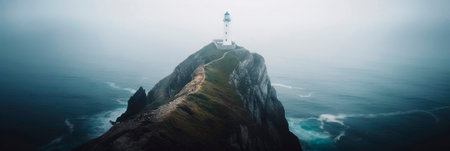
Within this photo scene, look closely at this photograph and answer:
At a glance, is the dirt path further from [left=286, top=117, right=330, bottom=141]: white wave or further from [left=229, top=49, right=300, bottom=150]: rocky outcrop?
[left=286, top=117, right=330, bottom=141]: white wave

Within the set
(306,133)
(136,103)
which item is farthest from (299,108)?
(136,103)

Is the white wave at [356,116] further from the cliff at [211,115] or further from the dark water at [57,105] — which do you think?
the dark water at [57,105]

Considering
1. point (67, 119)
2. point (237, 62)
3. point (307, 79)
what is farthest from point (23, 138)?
point (307, 79)

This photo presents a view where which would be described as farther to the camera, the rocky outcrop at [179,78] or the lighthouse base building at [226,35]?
the lighthouse base building at [226,35]

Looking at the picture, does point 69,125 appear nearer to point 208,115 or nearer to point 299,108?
point 208,115

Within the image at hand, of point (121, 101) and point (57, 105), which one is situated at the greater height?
point (121, 101)

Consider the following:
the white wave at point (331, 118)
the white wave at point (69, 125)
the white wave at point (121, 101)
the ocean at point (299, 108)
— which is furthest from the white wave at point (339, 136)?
the white wave at point (121, 101)

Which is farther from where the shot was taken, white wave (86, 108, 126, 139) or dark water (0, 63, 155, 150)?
white wave (86, 108, 126, 139)

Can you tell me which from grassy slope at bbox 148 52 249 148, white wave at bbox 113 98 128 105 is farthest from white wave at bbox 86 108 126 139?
grassy slope at bbox 148 52 249 148

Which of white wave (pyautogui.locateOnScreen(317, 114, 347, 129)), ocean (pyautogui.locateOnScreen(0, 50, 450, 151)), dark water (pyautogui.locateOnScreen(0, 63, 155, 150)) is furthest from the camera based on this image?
Result: white wave (pyautogui.locateOnScreen(317, 114, 347, 129))
